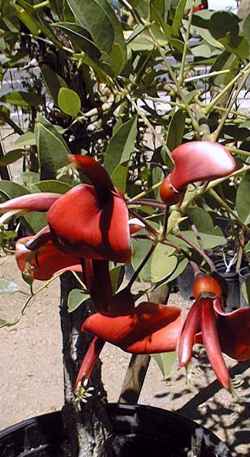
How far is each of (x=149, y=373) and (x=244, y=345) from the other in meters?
1.70

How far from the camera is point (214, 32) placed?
72 centimetres

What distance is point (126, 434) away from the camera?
53.1 inches

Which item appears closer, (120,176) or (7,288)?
(120,176)

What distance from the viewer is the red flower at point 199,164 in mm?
396

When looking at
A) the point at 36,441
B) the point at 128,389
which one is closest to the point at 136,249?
the point at 36,441

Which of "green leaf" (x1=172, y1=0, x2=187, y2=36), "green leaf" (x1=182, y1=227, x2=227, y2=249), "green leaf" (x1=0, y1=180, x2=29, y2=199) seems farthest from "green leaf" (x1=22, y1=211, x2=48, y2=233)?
"green leaf" (x1=172, y1=0, x2=187, y2=36)

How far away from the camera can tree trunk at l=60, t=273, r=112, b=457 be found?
44.2 inches

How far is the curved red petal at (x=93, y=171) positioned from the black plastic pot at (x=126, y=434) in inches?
37.3

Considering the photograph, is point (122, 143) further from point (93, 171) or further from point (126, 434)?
point (126, 434)

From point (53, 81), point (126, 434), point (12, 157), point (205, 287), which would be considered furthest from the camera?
point (126, 434)

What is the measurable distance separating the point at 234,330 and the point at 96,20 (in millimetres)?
260

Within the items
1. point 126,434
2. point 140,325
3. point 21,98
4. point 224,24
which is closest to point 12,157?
point 21,98

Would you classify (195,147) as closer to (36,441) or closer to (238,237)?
(238,237)

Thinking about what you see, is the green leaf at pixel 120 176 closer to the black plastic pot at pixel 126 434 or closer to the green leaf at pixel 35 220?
the green leaf at pixel 35 220
